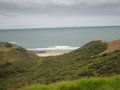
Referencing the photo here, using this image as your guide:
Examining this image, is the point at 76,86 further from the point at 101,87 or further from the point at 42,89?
the point at 42,89

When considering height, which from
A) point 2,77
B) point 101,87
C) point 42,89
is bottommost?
point 2,77

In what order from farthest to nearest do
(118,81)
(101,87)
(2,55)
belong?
(2,55)
(118,81)
(101,87)

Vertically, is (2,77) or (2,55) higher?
(2,55)

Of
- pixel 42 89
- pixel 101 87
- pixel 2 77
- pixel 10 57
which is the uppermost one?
pixel 101 87

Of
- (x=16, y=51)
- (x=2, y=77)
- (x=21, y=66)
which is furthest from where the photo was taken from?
(x=16, y=51)

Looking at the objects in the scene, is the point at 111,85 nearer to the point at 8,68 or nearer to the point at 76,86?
the point at 76,86

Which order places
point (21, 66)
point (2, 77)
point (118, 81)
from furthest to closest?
point (21, 66) < point (2, 77) < point (118, 81)

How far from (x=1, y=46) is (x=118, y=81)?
35657mm

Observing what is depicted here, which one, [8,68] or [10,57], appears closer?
[8,68]

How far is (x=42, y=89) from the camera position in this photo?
571 cm

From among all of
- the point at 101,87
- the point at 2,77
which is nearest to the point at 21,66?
the point at 2,77

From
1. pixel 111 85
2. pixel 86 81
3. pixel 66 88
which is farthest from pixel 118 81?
pixel 66 88

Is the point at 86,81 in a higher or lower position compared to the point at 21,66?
higher

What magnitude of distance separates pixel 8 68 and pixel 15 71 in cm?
158
